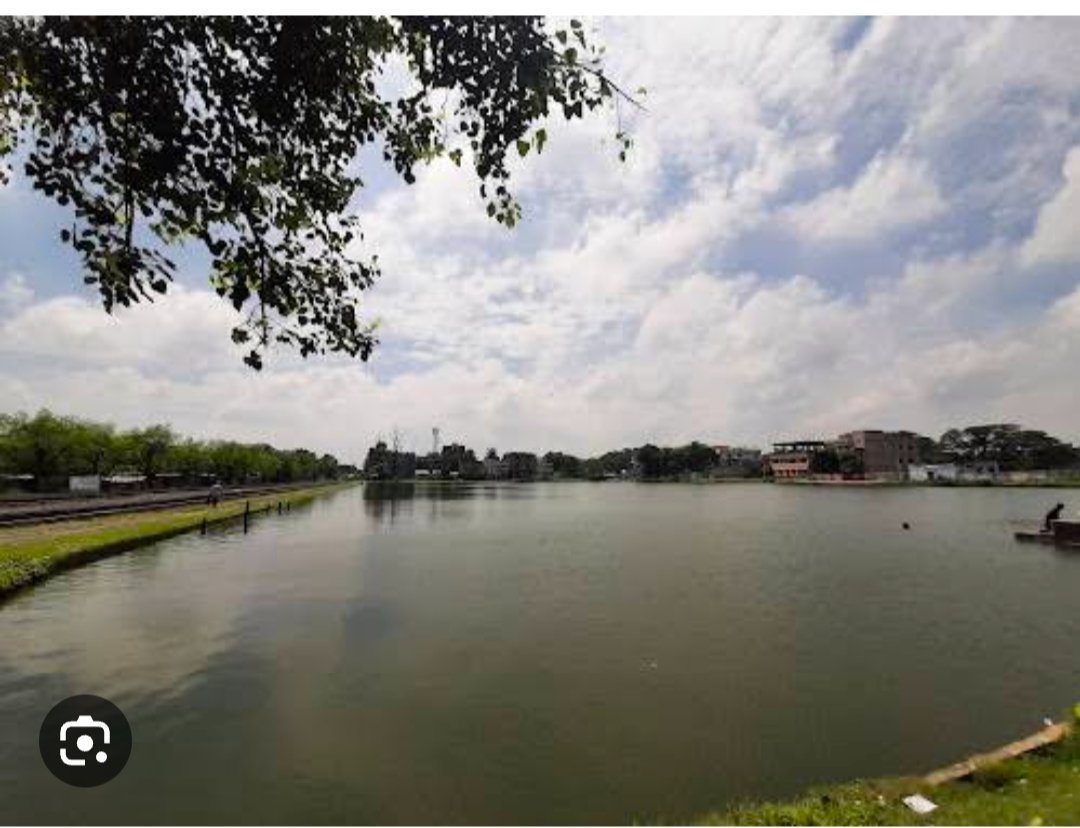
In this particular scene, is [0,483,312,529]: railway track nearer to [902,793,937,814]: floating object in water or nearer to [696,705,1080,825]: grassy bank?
[696,705,1080,825]: grassy bank

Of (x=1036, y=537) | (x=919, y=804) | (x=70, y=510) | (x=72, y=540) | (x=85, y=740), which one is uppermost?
(x=70, y=510)

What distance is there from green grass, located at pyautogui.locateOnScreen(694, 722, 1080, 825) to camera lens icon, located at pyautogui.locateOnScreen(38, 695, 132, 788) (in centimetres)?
1054

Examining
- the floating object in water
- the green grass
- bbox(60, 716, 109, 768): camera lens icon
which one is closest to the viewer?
the green grass

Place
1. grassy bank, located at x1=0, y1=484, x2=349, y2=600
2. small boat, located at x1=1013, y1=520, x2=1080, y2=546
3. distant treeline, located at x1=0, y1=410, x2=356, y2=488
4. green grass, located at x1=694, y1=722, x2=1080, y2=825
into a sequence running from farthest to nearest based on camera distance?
distant treeline, located at x1=0, y1=410, x2=356, y2=488 → small boat, located at x1=1013, y1=520, x2=1080, y2=546 → grassy bank, located at x1=0, y1=484, x2=349, y2=600 → green grass, located at x1=694, y1=722, x2=1080, y2=825

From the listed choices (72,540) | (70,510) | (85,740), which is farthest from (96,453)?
(85,740)

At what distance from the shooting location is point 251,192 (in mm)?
9133

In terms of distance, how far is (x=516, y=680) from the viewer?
64.2ft

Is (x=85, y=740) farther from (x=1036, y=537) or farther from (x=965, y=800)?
Answer: (x=1036, y=537)

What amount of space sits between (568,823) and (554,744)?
323cm

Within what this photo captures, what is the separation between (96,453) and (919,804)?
353 feet

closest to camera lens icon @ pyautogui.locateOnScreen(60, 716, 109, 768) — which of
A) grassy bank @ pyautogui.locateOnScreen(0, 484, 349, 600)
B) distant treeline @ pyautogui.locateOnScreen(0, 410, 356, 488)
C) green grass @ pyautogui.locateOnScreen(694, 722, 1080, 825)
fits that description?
green grass @ pyautogui.locateOnScreen(694, 722, 1080, 825)

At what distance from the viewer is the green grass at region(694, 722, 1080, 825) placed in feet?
31.3

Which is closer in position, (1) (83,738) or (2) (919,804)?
(2) (919,804)

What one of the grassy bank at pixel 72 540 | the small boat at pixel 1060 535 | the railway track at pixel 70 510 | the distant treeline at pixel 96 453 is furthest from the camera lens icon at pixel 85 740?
the distant treeline at pixel 96 453
